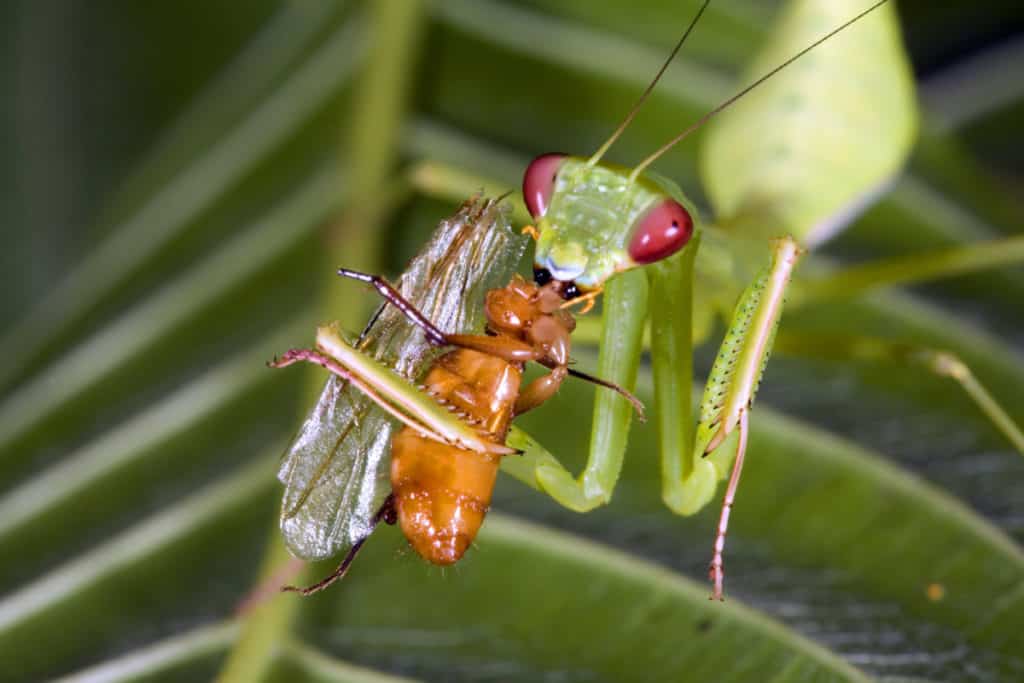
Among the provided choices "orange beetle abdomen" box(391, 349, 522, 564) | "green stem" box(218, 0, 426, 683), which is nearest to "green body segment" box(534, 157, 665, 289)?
→ "orange beetle abdomen" box(391, 349, 522, 564)

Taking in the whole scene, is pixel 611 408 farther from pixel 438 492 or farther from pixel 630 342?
pixel 438 492

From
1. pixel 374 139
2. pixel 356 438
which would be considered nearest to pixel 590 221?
pixel 356 438

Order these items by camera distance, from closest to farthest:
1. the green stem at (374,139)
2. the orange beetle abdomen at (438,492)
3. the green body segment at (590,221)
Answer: the orange beetle abdomen at (438,492)
the green body segment at (590,221)
the green stem at (374,139)

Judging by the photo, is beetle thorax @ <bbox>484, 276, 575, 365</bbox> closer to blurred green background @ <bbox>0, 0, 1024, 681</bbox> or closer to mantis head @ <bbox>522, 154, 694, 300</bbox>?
mantis head @ <bbox>522, 154, 694, 300</bbox>

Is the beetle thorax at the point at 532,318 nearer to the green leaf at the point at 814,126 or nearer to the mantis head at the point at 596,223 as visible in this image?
→ the mantis head at the point at 596,223

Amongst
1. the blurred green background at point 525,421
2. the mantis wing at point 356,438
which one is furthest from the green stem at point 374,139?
the mantis wing at point 356,438

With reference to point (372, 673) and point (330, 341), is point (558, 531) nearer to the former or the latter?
point (372, 673)
